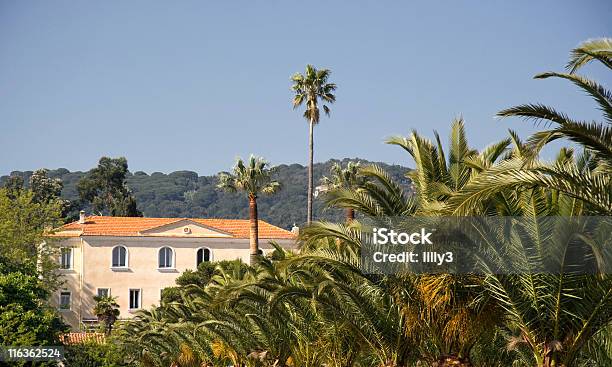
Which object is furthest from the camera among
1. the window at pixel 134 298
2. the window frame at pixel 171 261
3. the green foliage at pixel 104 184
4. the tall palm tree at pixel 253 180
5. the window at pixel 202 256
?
the green foliage at pixel 104 184

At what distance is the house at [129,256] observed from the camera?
8075 cm

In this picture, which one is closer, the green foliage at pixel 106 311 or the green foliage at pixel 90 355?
the green foliage at pixel 90 355

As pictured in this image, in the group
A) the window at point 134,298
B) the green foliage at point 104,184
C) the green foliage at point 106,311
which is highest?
the green foliage at point 104,184

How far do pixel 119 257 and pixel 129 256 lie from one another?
2.66 feet

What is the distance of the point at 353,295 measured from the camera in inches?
942

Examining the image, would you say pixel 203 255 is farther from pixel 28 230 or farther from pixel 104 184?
pixel 104 184

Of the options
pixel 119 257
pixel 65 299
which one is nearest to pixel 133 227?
pixel 119 257

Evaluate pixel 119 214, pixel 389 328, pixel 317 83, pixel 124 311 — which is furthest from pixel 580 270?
pixel 119 214

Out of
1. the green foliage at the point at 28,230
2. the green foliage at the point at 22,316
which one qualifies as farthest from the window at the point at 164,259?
the green foliage at the point at 22,316

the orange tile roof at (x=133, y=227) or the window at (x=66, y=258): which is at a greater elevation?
the orange tile roof at (x=133, y=227)

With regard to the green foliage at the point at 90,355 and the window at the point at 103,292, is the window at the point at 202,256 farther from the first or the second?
the green foliage at the point at 90,355

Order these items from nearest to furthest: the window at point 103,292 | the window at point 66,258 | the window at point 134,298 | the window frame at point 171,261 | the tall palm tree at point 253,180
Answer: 1. the tall palm tree at point 253,180
2. the window at point 103,292
3. the window at point 66,258
4. the window at point 134,298
5. the window frame at point 171,261

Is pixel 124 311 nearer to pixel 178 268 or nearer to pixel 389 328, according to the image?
pixel 178 268

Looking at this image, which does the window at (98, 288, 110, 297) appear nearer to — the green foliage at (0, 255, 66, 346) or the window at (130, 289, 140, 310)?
the window at (130, 289, 140, 310)
